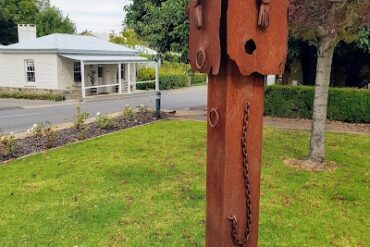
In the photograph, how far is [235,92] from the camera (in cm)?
222

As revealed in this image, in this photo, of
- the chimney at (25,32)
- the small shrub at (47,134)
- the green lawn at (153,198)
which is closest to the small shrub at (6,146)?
the green lawn at (153,198)

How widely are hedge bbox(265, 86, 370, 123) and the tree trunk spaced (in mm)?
6902

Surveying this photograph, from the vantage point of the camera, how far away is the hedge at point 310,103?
14547 mm

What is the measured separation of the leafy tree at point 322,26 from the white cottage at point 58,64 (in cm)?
2042

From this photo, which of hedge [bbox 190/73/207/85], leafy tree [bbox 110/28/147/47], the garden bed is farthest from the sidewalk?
leafy tree [bbox 110/28/147/47]

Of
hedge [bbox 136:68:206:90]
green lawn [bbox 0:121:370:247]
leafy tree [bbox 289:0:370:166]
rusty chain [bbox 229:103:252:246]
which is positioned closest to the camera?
rusty chain [bbox 229:103:252:246]

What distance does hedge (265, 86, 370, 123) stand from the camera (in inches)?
573

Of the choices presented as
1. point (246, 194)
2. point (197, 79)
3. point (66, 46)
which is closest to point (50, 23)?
point (197, 79)

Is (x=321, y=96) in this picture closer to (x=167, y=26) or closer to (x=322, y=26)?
(x=322, y=26)

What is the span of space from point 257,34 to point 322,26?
20.8ft

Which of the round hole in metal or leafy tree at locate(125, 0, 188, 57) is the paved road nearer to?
leafy tree at locate(125, 0, 188, 57)

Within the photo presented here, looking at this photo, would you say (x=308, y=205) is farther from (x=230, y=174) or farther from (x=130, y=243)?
(x=230, y=174)

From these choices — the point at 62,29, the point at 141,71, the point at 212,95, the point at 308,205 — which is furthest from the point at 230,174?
the point at 62,29

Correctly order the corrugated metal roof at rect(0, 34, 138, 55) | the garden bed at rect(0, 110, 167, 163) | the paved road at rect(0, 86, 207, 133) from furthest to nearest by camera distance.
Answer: the corrugated metal roof at rect(0, 34, 138, 55)
the paved road at rect(0, 86, 207, 133)
the garden bed at rect(0, 110, 167, 163)
